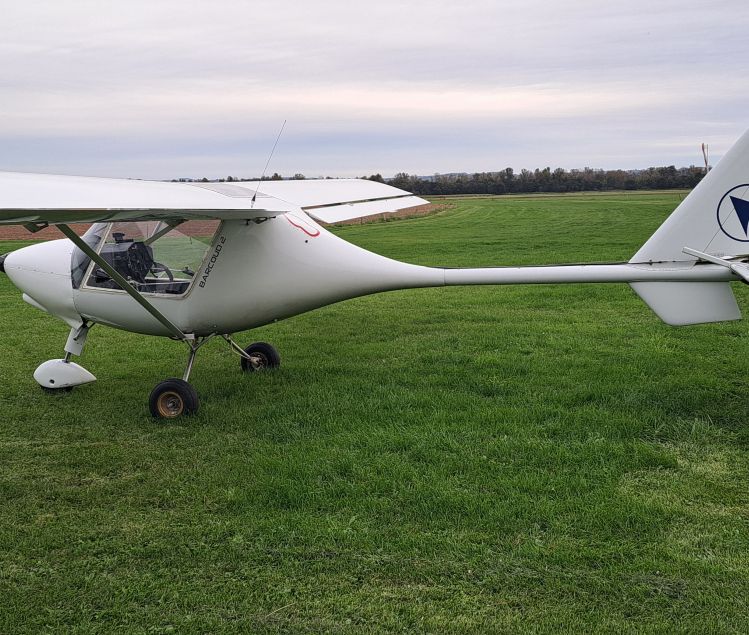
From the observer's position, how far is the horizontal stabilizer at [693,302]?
629cm

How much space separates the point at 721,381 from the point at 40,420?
660 centimetres

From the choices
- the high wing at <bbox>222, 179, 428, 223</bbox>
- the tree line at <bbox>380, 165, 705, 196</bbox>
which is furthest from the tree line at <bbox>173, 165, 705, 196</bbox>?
the high wing at <bbox>222, 179, 428, 223</bbox>

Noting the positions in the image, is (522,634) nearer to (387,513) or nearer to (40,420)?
(387,513)

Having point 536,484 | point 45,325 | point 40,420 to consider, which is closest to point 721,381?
point 536,484

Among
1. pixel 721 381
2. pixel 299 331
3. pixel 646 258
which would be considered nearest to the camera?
pixel 646 258

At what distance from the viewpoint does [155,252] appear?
6988mm

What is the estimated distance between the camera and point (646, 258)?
6.49 metres

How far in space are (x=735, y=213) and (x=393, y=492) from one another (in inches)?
151

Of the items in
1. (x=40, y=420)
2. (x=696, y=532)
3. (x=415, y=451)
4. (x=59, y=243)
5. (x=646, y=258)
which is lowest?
(x=696, y=532)

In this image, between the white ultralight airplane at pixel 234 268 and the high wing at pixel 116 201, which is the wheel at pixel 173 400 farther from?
the high wing at pixel 116 201

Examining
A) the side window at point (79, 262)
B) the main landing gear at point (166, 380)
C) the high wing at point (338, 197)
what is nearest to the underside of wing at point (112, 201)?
the side window at point (79, 262)

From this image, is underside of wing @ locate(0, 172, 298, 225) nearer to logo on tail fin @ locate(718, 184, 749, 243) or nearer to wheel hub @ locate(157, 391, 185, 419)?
wheel hub @ locate(157, 391, 185, 419)

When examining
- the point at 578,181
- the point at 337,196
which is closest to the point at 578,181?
the point at 578,181

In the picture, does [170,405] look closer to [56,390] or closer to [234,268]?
[234,268]
